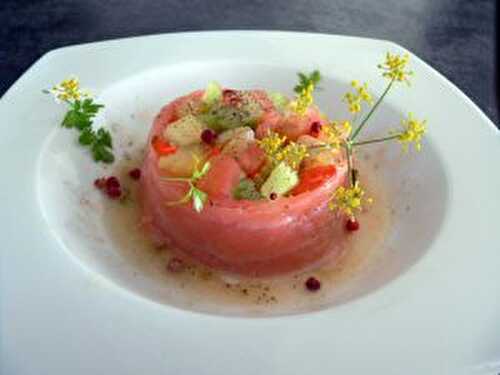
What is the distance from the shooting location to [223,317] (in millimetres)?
1486

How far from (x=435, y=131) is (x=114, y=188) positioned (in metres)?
0.98

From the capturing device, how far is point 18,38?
2.83m

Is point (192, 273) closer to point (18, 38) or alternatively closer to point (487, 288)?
point (487, 288)

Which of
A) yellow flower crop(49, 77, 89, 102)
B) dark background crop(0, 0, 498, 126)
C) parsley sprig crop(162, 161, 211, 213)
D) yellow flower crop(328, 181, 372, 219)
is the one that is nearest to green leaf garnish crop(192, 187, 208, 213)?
parsley sprig crop(162, 161, 211, 213)

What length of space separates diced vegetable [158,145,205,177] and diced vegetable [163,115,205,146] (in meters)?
0.02

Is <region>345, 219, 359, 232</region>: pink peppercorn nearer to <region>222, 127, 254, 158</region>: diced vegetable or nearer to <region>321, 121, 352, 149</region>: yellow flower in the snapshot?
<region>321, 121, 352, 149</region>: yellow flower

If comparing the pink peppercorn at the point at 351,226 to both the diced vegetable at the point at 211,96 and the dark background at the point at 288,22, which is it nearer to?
the diced vegetable at the point at 211,96

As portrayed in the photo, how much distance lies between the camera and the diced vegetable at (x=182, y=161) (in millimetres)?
1889

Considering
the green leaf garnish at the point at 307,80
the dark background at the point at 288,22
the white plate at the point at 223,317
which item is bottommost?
the white plate at the point at 223,317

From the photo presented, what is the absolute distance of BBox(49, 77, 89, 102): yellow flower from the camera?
6.49 feet

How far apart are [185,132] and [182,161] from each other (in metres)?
0.09

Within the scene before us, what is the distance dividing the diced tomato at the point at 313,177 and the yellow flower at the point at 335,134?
2.8 inches

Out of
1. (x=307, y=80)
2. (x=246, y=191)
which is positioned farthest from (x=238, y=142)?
(x=307, y=80)

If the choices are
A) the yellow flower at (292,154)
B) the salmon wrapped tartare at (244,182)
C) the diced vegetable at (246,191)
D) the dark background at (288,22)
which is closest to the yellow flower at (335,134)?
the salmon wrapped tartare at (244,182)
